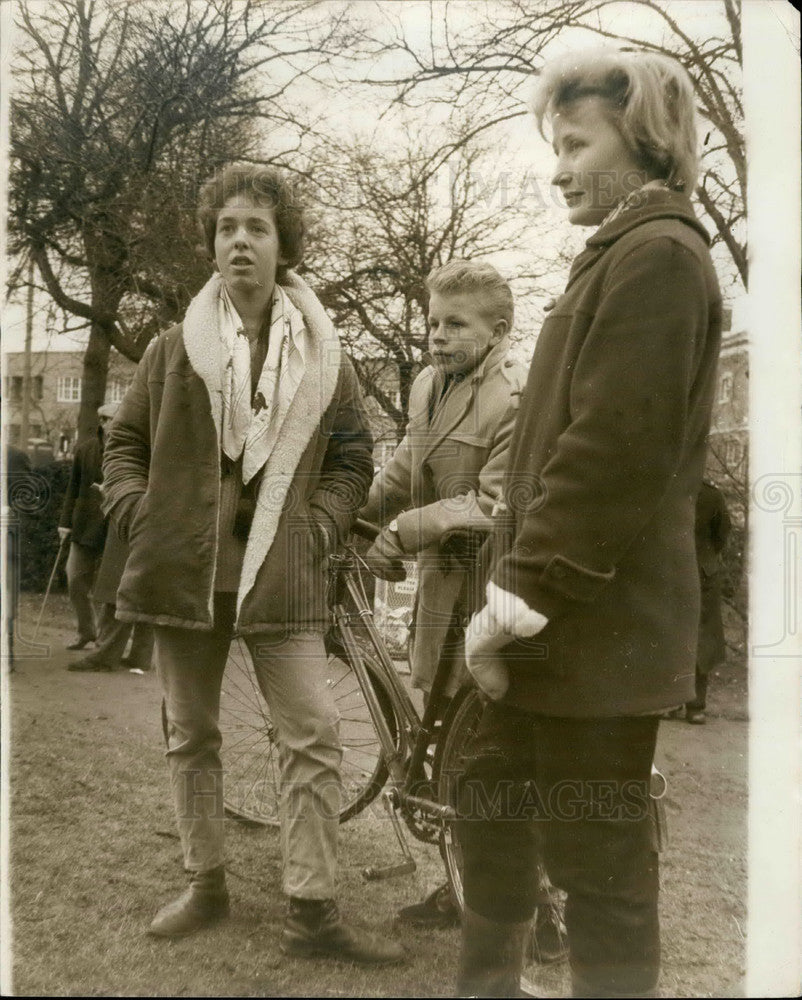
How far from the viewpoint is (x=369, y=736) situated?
293cm

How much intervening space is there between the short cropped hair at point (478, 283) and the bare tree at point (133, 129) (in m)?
0.61

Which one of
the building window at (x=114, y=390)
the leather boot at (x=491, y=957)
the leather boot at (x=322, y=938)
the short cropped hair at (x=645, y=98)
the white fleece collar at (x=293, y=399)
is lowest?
the leather boot at (x=322, y=938)

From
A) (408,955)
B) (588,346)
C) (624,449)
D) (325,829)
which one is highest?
(588,346)

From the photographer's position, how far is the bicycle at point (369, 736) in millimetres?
2598

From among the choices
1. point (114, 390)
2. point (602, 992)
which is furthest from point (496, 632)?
point (114, 390)

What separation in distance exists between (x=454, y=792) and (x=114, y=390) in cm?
228

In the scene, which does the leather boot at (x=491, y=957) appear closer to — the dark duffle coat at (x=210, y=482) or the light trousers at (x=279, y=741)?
the light trousers at (x=279, y=741)

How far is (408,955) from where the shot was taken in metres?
2.49

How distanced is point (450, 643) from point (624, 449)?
3.63ft

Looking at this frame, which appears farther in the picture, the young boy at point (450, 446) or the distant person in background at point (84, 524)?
the distant person in background at point (84, 524)

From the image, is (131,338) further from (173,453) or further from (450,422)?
(450,422)

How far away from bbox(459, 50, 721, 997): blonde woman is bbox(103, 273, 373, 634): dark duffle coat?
759 millimetres

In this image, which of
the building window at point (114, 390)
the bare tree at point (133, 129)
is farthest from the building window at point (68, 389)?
the building window at point (114, 390)

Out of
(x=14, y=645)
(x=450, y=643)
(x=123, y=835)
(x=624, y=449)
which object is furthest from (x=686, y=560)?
(x=123, y=835)
